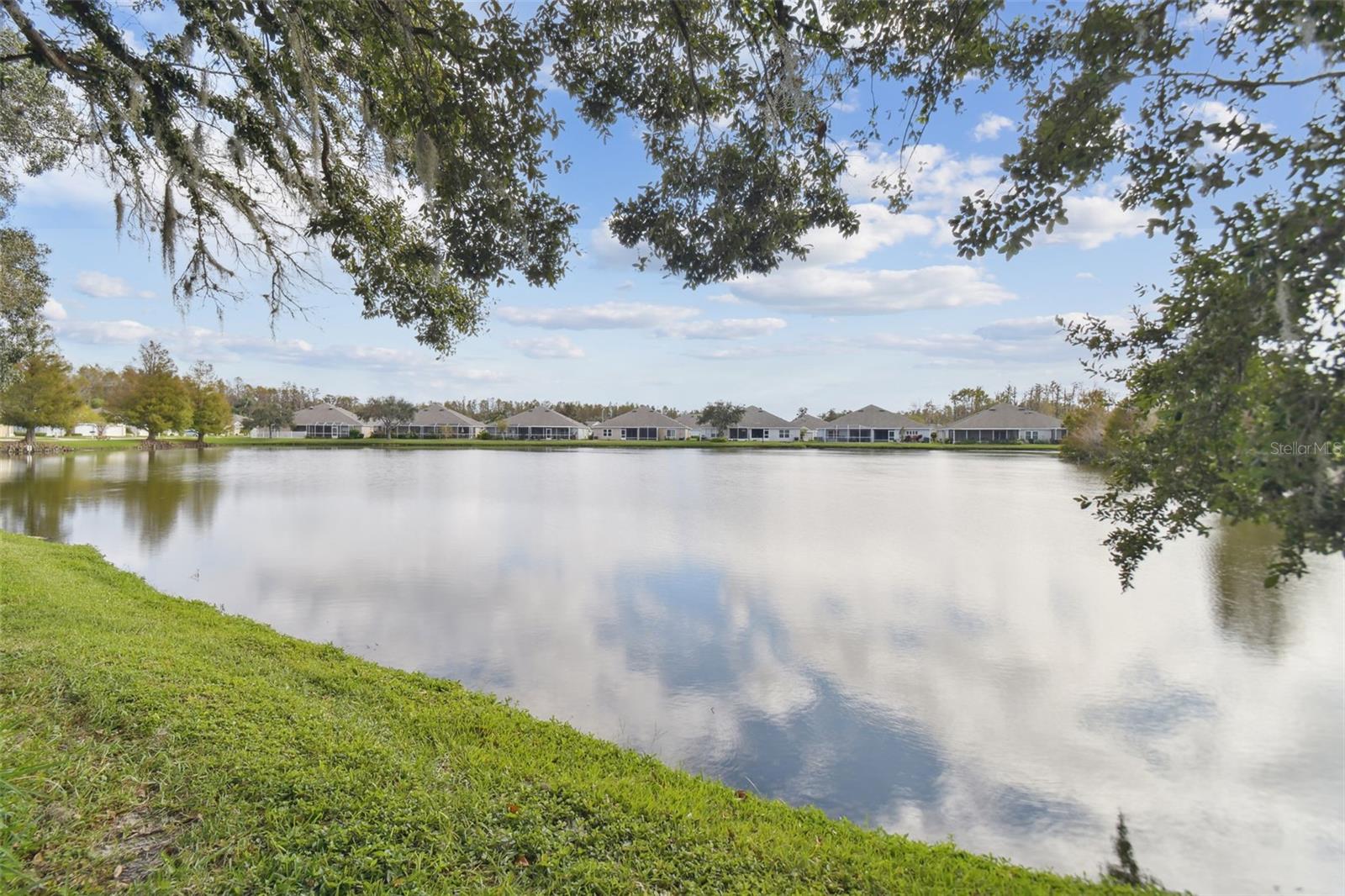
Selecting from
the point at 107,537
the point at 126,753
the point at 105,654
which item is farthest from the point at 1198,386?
the point at 107,537

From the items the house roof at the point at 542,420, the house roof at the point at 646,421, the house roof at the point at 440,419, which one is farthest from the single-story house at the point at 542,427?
the house roof at the point at 440,419

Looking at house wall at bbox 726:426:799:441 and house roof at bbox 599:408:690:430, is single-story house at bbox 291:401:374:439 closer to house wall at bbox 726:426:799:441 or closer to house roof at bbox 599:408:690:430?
house roof at bbox 599:408:690:430

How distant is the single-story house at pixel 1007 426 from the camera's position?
67.4 metres

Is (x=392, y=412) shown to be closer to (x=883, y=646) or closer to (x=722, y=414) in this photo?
(x=722, y=414)

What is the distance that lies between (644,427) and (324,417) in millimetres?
40093

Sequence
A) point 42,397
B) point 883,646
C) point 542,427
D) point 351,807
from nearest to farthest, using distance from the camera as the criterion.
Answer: point 351,807, point 883,646, point 42,397, point 542,427

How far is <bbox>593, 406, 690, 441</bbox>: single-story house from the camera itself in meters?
81.2

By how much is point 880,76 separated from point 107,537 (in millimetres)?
16587

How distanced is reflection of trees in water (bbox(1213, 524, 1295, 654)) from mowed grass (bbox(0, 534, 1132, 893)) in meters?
5.76

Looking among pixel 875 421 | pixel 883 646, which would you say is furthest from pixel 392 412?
pixel 883 646

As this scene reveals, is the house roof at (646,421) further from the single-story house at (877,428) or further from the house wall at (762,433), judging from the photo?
the single-story house at (877,428)

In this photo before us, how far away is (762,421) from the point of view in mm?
81938

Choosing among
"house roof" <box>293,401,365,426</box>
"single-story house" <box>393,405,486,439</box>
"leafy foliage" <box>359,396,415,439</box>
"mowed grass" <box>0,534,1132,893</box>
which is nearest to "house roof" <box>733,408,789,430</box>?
"single-story house" <box>393,405,486,439</box>

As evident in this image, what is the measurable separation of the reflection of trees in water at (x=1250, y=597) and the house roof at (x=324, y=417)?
279 ft
